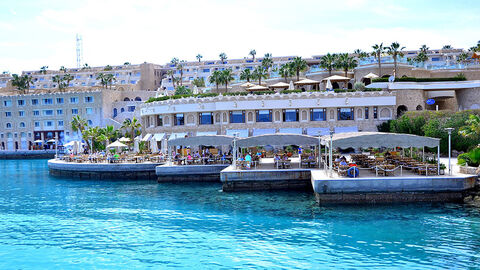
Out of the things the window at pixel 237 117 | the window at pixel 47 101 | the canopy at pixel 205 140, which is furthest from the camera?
the window at pixel 47 101

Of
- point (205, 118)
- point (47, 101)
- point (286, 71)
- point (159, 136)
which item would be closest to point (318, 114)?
point (205, 118)

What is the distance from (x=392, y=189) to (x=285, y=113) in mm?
27325

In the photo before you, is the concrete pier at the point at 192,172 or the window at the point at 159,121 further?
the window at the point at 159,121

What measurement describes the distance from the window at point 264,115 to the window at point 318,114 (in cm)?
496

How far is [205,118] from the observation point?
52688mm

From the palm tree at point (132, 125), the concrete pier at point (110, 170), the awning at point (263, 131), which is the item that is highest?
the palm tree at point (132, 125)

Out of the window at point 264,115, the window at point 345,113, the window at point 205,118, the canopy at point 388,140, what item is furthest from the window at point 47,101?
the canopy at point 388,140

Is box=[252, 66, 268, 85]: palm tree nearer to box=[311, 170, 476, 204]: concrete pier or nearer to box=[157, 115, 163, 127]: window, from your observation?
box=[157, 115, 163, 127]: window

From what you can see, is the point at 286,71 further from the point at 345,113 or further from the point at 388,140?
the point at 388,140

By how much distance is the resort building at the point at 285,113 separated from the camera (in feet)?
159

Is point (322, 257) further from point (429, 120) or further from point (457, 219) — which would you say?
point (429, 120)

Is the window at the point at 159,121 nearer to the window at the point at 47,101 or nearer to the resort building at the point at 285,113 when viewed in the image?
the resort building at the point at 285,113

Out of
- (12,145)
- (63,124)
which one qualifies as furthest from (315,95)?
(12,145)

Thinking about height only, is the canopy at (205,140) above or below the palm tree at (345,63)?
below
